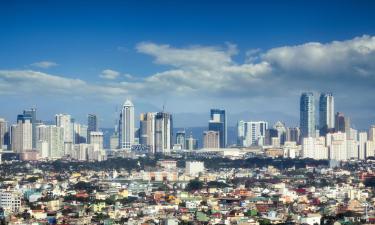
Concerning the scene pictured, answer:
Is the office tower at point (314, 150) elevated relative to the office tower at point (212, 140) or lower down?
lower down

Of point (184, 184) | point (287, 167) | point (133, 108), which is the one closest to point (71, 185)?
point (184, 184)

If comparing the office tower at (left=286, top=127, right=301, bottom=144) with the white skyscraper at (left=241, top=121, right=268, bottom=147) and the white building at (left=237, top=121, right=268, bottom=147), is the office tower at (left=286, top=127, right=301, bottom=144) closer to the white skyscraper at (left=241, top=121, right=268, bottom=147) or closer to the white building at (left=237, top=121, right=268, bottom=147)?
the white building at (left=237, top=121, right=268, bottom=147)

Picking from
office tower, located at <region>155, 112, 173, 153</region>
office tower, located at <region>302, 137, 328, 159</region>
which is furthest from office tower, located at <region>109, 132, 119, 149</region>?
office tower, located at <region>302, 137, 328, 159</region>

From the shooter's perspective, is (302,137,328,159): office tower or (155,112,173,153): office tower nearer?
(302,137,328,159): office tower

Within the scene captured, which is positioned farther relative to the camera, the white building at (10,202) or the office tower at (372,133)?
the office tower at (372,133)

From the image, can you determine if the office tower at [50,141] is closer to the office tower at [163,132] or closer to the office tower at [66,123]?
the office tower at [66,123]

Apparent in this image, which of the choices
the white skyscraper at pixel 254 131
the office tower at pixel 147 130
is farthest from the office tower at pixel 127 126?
the white skyscraper at pixel 254 131
